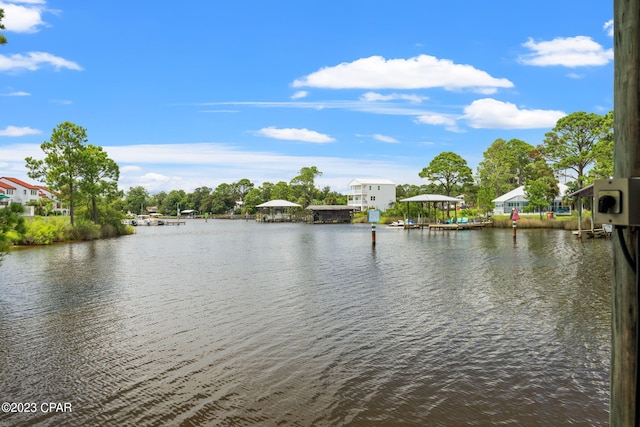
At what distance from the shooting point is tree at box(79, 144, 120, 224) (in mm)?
41406

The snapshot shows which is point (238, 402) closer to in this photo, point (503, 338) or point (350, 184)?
point (503, 338)

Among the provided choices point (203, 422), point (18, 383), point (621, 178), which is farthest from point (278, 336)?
point (621, 178)

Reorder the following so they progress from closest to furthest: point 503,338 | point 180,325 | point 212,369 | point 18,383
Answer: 1. point 18,383
2. point 212,369
3. point 503,338
4. point 180,325

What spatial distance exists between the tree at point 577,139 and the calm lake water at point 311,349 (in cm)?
3319

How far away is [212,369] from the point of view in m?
7.12

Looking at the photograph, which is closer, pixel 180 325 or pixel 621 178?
pixel 621 178

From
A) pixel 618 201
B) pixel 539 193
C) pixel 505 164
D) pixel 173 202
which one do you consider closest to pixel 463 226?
pixel 539 193

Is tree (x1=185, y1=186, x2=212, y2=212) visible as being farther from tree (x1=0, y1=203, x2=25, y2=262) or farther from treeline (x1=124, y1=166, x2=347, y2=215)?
tree (x1=0, y1=203, x2=25, y2=262)

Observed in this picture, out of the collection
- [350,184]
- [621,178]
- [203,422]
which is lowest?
[203,422]

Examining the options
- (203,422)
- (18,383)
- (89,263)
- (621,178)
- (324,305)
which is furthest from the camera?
(89,263)

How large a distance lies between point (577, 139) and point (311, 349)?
4744 cm

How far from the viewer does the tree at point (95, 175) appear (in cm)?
4141

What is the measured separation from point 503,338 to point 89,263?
20021 millimetres

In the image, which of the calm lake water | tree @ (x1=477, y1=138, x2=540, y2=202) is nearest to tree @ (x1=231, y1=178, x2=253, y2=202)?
tree @ (x1=477, y1=138, x2=540, y2=202)
